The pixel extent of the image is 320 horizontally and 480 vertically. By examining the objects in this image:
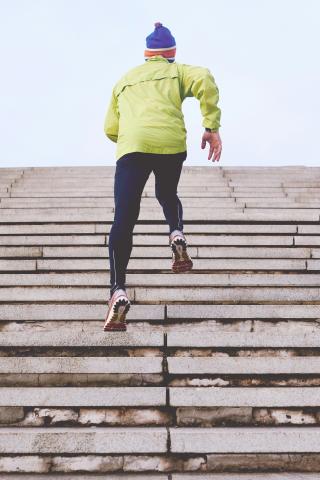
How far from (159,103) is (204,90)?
240mm

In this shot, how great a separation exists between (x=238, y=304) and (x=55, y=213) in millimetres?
2250

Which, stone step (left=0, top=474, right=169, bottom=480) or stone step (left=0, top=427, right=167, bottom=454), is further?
stone step (left=0, top=427, right=167, bottom=454)

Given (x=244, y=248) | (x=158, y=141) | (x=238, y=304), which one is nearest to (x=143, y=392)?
(x=238, y=304)

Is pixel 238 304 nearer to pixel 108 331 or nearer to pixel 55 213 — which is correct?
pixel 108 331

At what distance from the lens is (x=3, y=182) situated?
6.96 metres

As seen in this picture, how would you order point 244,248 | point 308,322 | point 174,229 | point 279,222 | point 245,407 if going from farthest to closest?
point 279,222 → point 244,248 → point 174,229 → point 308,322 → point 245,407

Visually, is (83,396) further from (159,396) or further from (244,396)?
(244,396)

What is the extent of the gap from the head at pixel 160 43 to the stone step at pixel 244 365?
5.27ft

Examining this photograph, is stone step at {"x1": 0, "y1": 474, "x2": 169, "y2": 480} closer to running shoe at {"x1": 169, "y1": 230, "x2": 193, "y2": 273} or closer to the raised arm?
running shoe at {"x1": 169, "y1": 230, "x2": 193, "y2": 273}

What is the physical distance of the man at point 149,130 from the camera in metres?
3.04

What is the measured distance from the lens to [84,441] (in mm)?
2547

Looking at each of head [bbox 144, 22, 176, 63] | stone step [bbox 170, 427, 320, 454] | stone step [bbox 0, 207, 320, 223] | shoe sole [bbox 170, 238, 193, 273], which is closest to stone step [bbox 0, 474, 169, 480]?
stone step [bbox 170, 427, 320, 454]

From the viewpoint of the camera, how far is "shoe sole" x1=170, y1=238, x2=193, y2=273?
3.51m

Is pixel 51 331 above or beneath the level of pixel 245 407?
above
